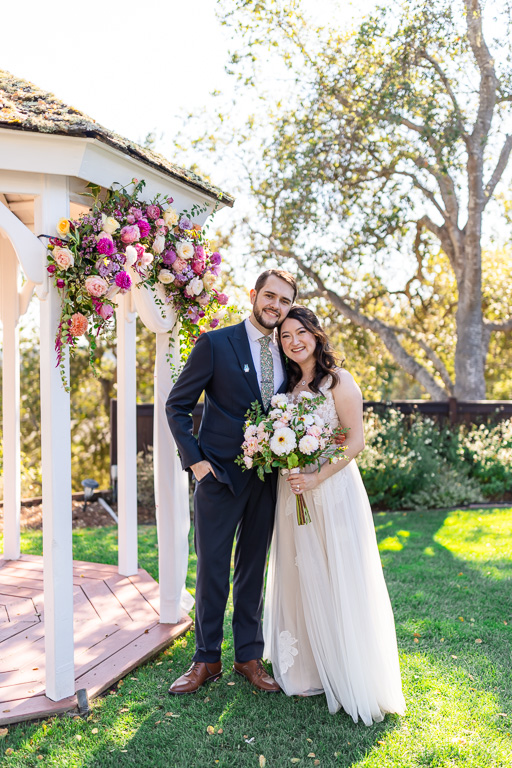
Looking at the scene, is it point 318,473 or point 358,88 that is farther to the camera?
point 358,88

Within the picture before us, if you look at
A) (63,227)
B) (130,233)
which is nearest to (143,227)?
(130,233)

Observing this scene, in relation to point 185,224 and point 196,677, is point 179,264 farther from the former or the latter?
point 196,677

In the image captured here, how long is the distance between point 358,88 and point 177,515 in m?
9.48

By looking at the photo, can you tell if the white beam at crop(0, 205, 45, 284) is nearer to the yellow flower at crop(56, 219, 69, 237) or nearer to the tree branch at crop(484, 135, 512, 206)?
the yellow flower at crop(56, 219, 69, 237)

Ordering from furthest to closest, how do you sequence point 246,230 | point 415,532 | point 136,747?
1. point 246,230
2. point 415,532
3. point 136,747

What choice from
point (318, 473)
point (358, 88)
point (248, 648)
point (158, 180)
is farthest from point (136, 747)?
point (358, 88)

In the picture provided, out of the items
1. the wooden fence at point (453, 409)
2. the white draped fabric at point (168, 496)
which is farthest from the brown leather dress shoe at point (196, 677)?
the wooden fence at point (453, 409)

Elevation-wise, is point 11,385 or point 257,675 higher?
point 11,385

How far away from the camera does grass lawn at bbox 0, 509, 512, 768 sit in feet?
9.87

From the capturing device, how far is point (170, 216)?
3.93 metres

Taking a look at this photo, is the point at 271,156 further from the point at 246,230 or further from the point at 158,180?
the point at 158,180

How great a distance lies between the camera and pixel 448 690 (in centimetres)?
367

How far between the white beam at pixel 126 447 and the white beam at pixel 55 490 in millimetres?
2052

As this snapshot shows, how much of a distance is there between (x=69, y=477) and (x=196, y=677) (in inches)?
53.8
